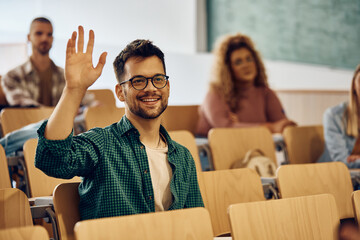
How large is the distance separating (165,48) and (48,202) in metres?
4.82

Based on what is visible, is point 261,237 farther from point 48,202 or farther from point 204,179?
point 48,202

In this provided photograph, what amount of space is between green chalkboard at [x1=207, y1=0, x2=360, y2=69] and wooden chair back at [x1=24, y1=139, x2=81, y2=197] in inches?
133

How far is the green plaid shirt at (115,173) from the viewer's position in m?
1.64

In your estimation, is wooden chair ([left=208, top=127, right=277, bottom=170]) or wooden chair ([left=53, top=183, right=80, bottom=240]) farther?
wooden chair ([left=208, top=127, right=277, bottom=170])

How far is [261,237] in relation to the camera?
1.61 meters

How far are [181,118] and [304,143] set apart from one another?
A: 36.8 inches

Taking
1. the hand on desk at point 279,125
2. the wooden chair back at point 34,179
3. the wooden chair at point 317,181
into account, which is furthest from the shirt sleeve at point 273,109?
the wooden chair back at point 34,179

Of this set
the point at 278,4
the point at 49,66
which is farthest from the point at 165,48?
the point at 49,66

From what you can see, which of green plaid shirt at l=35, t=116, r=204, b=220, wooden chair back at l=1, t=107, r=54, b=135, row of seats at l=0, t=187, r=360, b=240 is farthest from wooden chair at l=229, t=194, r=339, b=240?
wooden chair back at l=1, t=107, r=54, b=135

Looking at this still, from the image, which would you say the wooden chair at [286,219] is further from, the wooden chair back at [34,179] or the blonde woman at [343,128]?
the blonde woman at [343,128]

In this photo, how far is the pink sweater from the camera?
367 cm

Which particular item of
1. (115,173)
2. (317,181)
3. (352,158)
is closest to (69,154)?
(115,173)

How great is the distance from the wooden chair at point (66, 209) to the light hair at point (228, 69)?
215 cm

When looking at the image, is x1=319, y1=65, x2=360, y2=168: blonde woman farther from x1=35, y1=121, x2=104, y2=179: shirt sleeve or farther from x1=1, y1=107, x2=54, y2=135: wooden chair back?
x1=35, y1=121, x2=104, y2=179: shirt sleeve
